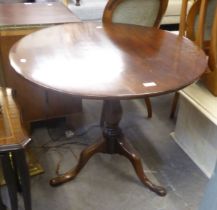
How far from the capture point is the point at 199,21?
5.00 ft

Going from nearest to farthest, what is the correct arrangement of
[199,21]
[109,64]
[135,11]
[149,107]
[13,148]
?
[13,148]
[109,64]
[199,21]
[135,11]
[149,107]

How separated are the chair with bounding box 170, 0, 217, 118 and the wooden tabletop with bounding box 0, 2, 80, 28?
0.65 metres

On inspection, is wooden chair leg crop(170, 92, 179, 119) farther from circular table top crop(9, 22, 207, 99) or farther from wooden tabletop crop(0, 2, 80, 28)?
wooden tabletop crop(0, 2, 80, 28)

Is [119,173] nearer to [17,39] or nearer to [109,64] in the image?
[109,64]

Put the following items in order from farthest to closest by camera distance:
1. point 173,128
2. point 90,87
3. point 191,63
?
point 173,128 < point 191,63 < point 90,87

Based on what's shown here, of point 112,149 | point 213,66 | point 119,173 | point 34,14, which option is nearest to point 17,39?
point 34,14

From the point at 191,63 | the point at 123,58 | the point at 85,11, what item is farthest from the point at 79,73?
the point at 85,11

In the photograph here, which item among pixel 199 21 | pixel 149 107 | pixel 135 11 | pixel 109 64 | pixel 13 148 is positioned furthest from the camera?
pixel 149 107

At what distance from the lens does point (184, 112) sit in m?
1.82

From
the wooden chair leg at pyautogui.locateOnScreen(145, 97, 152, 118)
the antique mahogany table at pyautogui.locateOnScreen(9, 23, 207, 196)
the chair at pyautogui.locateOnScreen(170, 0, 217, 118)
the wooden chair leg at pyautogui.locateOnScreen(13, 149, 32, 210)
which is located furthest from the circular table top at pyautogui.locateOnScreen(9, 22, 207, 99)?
the wooden chair leg at pyautogui.locateOnScreen(145, 97, 152, 118)

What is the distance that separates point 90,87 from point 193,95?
0.80 metres

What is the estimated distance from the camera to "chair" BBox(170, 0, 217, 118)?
1.52 meters

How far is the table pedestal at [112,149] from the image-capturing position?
149 cm

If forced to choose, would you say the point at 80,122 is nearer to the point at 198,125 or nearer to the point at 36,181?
the point at 36,181
